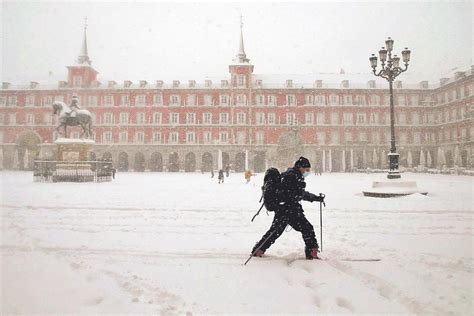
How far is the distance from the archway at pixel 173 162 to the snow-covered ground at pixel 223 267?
122 feet

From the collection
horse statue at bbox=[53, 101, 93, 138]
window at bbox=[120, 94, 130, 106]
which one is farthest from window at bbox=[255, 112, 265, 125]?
horse statue at bbox=[53, 101, 93, 138]

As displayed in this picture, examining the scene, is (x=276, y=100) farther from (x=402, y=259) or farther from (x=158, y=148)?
(x=402, y=259)

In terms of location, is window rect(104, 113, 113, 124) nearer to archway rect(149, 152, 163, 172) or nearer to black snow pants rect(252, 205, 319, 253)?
archway rect(149, 152, 163, 172)

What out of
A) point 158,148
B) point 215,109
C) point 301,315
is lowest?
point 301,315

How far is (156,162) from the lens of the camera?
44531 mm

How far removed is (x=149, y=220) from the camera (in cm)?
702

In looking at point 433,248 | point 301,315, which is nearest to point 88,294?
point 301,315

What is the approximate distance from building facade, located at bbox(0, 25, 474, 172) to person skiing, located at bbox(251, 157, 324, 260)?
119 ft

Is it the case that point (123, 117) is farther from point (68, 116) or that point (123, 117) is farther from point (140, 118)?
point (68, 116)

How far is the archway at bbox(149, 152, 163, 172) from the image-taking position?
43.8m

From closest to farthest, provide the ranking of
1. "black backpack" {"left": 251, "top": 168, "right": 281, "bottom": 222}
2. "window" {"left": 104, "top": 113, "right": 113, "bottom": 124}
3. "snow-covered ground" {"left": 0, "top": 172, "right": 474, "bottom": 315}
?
"snow-covered ground" {"left": 0, "top": 172, "right": 474, "bottom": 315}
"black backpack" {"left": 251, "top": 168, "right": 281, "bottom": 222}
"window" {"left": 104, "top": 113, "right": 113, "bottom": 124}

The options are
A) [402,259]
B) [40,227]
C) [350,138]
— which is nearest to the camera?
[402,259]

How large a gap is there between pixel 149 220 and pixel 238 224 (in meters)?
2.05

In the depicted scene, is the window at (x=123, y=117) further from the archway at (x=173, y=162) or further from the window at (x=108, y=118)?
the archway at (x=173, y=162)
